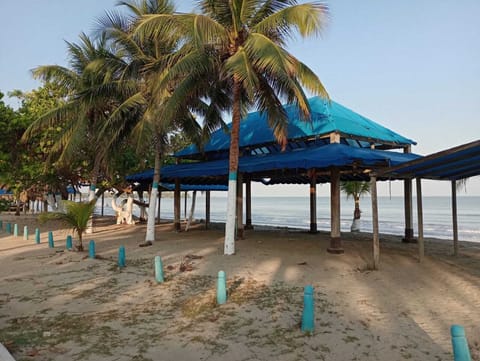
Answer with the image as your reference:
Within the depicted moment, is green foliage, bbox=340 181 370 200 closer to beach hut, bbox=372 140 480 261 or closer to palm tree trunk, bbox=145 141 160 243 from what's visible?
beach hut, bbox=372 140 480 261

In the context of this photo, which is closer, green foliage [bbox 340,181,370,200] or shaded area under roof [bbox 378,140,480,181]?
shaded area under roof [bbox 378,140,480,181]

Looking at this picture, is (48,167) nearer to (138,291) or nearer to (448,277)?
(138,291)

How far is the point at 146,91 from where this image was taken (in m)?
14.7

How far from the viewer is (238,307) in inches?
261

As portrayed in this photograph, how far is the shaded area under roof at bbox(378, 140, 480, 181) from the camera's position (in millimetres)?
7546

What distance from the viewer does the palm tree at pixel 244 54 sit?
9695mm

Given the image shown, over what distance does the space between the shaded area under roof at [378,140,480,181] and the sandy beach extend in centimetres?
242

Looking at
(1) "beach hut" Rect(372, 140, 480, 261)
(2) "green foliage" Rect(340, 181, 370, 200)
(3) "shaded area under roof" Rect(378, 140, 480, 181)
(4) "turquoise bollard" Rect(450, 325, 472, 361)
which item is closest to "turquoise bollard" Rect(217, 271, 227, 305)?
(4) "turquoise bollard" Rect(450, 325, 472, 361)

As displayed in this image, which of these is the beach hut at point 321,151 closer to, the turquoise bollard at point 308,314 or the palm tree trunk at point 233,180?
the palm tree trunk at point 233,180

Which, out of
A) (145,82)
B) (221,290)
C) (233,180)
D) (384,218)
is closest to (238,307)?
(221,290)

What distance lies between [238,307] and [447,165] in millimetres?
6143

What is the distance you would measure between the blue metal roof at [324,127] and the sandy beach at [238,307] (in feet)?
15.1

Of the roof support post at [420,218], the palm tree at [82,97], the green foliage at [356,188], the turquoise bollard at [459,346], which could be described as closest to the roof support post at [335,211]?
the roof support post at [420,218]

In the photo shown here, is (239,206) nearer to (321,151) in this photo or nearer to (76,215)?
(321,151)
